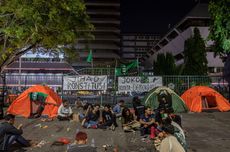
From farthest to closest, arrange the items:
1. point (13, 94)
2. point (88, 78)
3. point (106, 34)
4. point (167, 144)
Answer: point (106, 34), point (13, 94), point (88, 78), point (167, 144)

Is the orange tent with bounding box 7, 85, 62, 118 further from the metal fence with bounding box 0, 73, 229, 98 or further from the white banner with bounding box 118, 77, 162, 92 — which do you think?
the white banner with bounding box 118, 77, 162, 92

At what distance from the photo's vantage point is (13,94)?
28.9 metres

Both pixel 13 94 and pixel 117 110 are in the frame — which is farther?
pixel 13 94

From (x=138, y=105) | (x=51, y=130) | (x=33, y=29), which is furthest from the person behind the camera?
(x=138, y=105)

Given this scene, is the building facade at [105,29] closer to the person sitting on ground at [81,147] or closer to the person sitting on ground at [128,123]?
the person sitting on ground at [128,123]

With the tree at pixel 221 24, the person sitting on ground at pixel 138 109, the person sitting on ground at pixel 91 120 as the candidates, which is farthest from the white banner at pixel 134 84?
the tree at pixel 221 24

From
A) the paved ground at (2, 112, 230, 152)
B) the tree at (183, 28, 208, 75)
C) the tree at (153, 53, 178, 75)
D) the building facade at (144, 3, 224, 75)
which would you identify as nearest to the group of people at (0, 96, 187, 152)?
the paved ground at (2, 112, 230, 152)

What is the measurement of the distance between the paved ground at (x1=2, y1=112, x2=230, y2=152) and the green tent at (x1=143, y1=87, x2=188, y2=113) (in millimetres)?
2291

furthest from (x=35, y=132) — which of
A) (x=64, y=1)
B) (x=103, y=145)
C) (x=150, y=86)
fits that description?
(x=150, y=86)

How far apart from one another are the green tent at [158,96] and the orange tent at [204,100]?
1.06 metres

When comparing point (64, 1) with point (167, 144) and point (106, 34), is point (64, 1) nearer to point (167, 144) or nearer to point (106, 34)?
point (167, 144)

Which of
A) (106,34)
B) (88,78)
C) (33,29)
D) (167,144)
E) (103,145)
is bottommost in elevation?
(103,145)

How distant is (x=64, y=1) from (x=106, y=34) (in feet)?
341

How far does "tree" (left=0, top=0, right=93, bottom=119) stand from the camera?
39.8 feet
